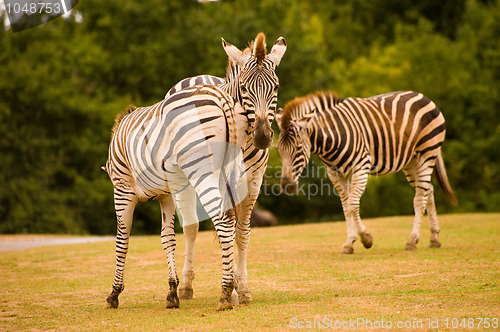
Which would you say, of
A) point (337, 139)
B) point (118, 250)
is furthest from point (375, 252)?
point (118, 250)

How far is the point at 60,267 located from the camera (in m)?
10.8

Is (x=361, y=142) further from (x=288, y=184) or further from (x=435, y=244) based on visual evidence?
(x=435, y=244)

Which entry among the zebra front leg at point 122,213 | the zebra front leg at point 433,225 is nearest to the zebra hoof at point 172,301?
the zebra front leg at point 122,213

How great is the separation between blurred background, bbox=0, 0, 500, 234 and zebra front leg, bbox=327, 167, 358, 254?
1782 centimetres

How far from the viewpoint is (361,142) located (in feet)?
35.0

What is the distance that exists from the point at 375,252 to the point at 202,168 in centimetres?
531

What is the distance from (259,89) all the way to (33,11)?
2222 centimetres

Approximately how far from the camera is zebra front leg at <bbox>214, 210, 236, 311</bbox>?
20.5 feet

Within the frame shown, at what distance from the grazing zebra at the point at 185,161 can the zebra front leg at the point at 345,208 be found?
14.0 feet

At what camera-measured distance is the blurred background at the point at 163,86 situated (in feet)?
90.2

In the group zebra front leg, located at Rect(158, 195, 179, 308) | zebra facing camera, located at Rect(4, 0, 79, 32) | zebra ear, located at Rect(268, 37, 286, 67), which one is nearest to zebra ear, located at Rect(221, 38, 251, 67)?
zebra ear, located at Rect(268, 37, 286, 67)

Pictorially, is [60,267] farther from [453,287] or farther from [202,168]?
[453,287]

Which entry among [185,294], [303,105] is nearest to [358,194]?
[303,105]

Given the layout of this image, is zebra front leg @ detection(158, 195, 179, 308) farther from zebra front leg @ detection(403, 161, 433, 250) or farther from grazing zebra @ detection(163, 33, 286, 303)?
zebra front leg @ detection(403, 161, 433, 250)
